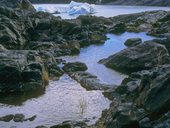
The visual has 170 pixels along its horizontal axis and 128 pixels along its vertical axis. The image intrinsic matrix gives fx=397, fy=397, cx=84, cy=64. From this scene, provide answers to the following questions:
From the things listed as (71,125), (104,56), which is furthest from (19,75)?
(104,56)

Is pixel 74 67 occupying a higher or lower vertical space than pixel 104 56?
higher

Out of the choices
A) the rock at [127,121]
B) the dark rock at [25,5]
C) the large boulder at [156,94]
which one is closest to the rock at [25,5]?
the dark rock at [25,5]

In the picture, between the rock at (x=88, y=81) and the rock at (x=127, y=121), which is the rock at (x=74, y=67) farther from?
the rock at (x=127, y=121)

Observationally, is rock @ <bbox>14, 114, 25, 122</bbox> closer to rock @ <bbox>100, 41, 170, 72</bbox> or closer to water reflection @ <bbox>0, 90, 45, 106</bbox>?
water reflection @ <bbox>0, 90, 45, 106</bbox>

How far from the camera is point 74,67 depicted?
107ft

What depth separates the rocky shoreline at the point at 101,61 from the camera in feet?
47.8

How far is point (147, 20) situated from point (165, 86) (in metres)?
54.4

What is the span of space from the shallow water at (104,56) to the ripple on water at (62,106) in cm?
355

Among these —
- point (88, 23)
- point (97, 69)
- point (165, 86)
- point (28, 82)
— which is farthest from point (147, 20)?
point (165, 86)

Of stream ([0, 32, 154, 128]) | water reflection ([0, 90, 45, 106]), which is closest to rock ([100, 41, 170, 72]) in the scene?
stream ([0, 32, 154, 128])

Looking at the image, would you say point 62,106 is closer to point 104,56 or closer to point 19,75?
point 19,75

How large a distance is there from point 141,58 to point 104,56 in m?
7.81

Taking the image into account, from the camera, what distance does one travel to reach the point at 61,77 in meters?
30.3

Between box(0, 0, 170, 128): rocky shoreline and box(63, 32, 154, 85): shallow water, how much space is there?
2.62 ft
